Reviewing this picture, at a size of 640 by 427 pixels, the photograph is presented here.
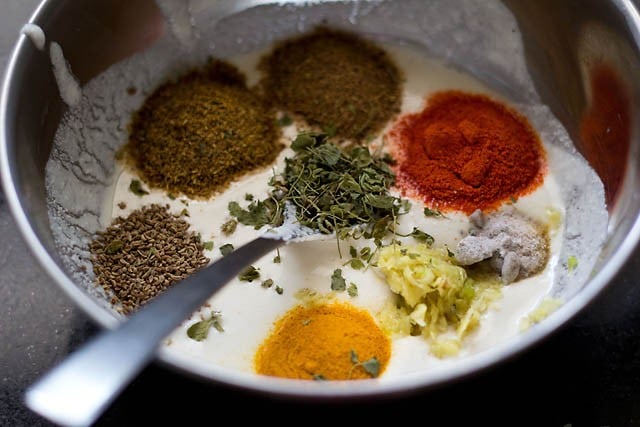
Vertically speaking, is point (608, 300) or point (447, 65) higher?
point (447, 65)

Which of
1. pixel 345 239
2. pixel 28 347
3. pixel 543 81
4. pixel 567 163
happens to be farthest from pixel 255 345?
pixel 543 81

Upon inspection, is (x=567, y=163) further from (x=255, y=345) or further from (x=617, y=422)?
(x=255, y=345)

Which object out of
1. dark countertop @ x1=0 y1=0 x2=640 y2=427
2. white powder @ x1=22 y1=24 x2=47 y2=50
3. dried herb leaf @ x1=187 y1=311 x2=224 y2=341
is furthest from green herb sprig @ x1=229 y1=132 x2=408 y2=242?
white powder @ x1=22 y1=24 x2=47 y2=50

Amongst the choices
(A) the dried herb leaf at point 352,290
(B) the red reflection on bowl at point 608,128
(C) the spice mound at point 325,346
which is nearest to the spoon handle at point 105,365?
(C) the spice mound at point 325,346

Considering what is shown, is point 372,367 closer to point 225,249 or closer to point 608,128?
point 225,249

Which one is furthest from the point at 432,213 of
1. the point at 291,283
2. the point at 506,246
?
the point at 291,283

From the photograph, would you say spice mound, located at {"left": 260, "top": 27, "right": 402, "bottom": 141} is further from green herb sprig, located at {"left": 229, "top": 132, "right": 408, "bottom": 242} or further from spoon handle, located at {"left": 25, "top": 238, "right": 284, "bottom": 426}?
spoon handle, located at {"left": 25, "top": 238, "right": 284, "bottom": 426}
